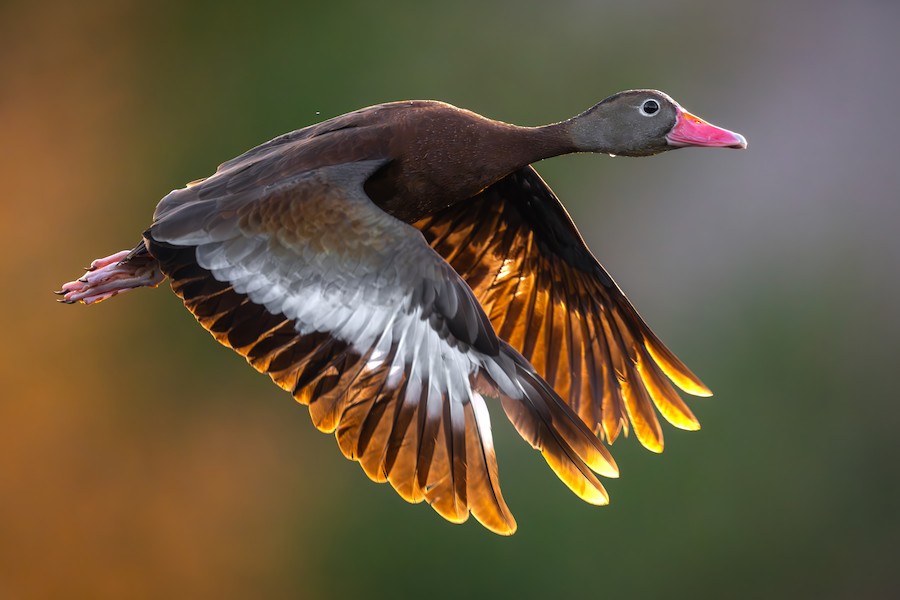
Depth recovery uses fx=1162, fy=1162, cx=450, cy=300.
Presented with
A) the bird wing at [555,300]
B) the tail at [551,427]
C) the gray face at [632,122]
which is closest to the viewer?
the tail at [551,427]

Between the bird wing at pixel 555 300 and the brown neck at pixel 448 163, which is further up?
the brown neck at pixel 448 163

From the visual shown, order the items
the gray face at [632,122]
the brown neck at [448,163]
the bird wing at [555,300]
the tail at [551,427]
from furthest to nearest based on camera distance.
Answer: the bird wing at [555,300] < the gray face at [632,122] < the brown neck at [448,163] < the tail at [551,427]

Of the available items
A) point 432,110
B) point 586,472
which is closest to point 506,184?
point 432,110

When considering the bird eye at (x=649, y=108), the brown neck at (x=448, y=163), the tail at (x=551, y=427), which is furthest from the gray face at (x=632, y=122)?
the tail at (x=551, y=427)

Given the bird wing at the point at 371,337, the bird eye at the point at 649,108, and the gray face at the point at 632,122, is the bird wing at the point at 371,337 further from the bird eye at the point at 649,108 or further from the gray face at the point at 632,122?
the bird eye at the point at 649,108

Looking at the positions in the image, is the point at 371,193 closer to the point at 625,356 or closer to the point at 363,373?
the point at 363,373
